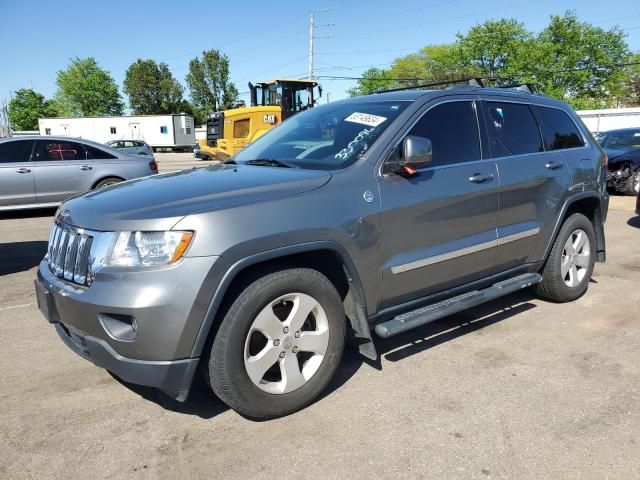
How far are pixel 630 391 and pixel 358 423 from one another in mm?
1708

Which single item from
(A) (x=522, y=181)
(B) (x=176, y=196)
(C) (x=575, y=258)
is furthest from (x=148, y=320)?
(C) (x=575, y=258)

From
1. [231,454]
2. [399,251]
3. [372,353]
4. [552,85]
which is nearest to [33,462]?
[231,454]

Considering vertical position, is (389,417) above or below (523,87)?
below

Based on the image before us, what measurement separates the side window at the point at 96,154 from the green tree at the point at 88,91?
7471 centimetres

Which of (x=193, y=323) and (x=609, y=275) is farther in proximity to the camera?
(x=609, y=275)

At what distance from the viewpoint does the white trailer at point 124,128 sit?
4481 cm

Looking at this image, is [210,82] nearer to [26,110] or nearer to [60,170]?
[26,110]

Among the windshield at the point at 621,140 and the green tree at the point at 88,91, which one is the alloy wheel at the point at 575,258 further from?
the green tree at the point at 88,91

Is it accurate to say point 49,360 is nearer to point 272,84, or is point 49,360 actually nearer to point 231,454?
point 231,454

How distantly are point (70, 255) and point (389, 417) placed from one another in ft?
6.39

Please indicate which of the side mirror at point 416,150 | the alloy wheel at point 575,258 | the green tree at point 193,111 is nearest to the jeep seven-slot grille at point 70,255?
the side mirror at point 416,150

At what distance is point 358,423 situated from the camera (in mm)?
2811

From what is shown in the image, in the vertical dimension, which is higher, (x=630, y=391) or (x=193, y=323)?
(x=193, y=323)

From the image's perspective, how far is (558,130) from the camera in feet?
15.3
